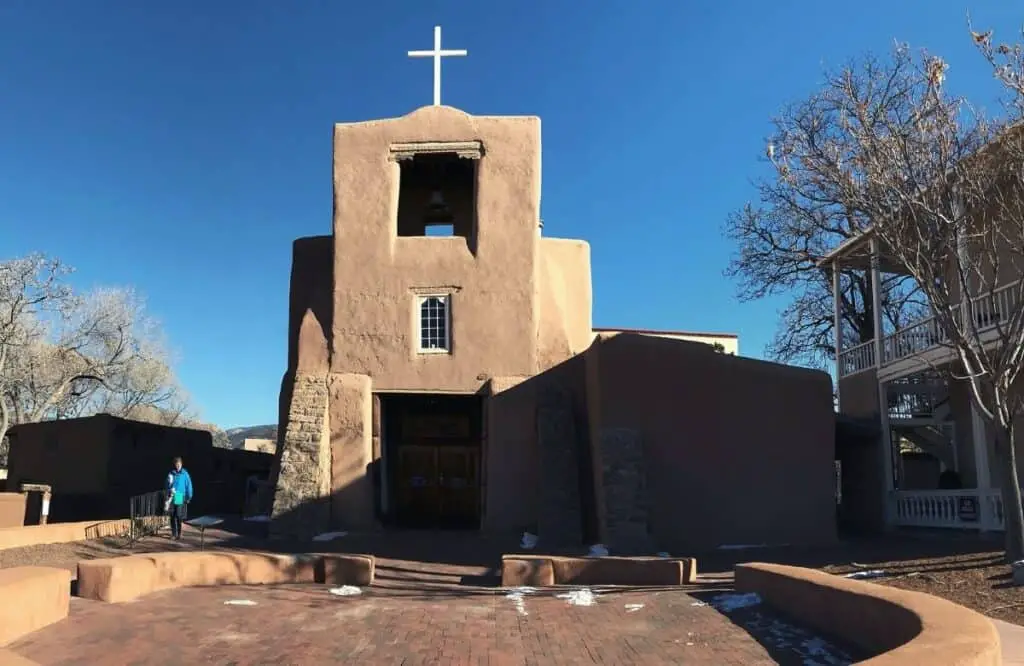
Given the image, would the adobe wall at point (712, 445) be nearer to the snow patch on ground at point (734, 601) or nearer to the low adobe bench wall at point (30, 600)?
the snow patch on ground at point (734, 601)

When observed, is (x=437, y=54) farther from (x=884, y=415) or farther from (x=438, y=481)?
(x=884, y=415)

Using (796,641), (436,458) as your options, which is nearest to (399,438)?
(436,458)

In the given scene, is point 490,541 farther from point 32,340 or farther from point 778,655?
point 32,340

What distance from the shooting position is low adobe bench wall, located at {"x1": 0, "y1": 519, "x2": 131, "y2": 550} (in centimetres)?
1475

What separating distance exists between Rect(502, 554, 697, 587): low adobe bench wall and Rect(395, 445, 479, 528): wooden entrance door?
31.0ft

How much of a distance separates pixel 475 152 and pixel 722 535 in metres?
10.0

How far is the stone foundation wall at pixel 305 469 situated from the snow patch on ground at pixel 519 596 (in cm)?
712

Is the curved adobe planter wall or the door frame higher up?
the door frame

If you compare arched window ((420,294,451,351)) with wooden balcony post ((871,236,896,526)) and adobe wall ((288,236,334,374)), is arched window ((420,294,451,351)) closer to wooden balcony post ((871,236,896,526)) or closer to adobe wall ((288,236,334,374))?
adobe wall ((288,236,334,374))

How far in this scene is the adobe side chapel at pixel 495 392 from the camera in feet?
52.0

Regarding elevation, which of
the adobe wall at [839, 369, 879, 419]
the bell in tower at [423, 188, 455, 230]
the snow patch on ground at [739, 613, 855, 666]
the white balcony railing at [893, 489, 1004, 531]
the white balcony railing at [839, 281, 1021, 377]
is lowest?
the snow patch on ground at [739, 613, 855, 666]

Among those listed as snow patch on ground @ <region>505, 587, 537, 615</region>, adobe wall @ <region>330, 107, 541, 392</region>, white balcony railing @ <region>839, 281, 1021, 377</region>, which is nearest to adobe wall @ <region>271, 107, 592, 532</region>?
adobe wall @ <region>330, 107, 541, 392</region>

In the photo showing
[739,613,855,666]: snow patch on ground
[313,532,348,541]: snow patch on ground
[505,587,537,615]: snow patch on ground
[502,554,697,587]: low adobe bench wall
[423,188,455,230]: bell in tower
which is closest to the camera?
[739,613,855,666]: snow patch on ground

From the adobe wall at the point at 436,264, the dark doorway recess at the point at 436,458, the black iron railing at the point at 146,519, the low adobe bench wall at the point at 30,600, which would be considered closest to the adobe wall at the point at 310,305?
the adobe wall at the point at 436,264
